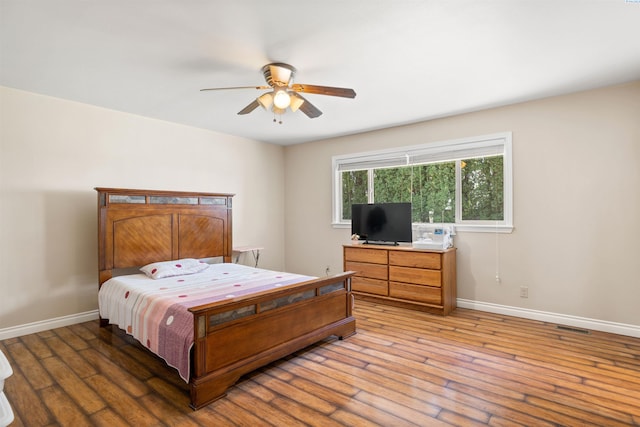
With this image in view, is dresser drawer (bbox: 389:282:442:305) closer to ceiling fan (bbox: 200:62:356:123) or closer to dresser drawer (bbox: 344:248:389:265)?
dresser drawer (bbox: 344:248:389:265)

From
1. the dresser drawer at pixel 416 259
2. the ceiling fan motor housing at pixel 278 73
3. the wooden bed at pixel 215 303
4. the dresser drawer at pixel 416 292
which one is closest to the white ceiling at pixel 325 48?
the ceiling fan motor housing at pixel 278 73

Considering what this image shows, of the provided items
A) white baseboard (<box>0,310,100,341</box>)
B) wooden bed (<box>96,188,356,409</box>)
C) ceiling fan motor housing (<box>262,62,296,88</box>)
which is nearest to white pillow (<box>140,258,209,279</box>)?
wooden bed (<box>96,188,356,409</box>)

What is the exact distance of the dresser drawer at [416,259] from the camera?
3.92m

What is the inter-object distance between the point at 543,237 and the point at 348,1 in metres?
3.26

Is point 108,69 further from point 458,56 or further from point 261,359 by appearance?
point 458,56

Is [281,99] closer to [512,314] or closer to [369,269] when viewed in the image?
[369,269]

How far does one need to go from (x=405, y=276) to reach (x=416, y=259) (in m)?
0.27

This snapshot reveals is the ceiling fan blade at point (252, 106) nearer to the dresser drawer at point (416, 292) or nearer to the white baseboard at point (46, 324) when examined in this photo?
the dresser drawer at point (416, 292)

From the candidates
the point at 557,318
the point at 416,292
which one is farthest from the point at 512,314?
the point at 416,292

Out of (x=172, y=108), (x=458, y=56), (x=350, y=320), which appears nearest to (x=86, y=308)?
(x=172, y=108)

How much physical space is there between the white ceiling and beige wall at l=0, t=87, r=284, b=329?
0.99 feet

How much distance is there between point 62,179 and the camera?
12.0ft

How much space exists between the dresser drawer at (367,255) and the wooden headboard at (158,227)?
1.70m

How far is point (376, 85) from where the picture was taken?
3.25 meters
